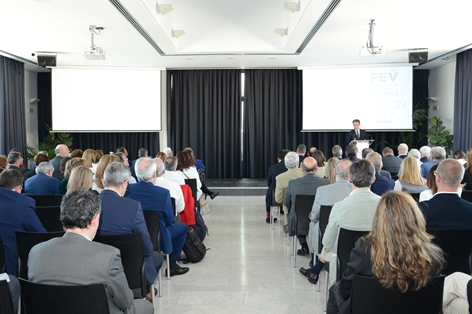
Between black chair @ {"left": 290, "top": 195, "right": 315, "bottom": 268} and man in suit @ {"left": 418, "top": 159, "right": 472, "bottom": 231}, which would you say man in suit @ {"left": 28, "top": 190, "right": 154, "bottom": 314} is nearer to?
man in suit @ {"left": 418, "top": 159, "right": 472, "bottom": 231}

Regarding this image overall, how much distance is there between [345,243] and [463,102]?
333 inches

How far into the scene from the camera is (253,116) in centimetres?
1205

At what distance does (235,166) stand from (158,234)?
857 cm

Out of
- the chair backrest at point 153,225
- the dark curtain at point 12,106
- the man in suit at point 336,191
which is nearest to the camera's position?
the chair backrest at point 153,225

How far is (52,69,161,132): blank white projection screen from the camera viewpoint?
11.0 meters

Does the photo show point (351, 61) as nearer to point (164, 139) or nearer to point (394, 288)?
point (164, 139)

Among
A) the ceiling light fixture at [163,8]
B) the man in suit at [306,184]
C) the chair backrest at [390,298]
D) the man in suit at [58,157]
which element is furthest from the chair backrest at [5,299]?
the ceiling light fixture at [163,8]

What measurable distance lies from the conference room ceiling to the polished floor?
135 inches

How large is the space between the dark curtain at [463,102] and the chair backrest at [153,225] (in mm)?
8359

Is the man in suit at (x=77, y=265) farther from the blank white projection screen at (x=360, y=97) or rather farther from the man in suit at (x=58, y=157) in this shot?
the blank white projection screen at (x=360, y=97)

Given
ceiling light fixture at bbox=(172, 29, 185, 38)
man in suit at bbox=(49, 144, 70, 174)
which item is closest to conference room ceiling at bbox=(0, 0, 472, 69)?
ceiling light fixture at bbox=(172, 29, 185, 38)

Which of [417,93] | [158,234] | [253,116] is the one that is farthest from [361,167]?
[417,93]

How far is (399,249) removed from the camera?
194 centimetres

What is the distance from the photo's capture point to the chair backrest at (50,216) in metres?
3.74
